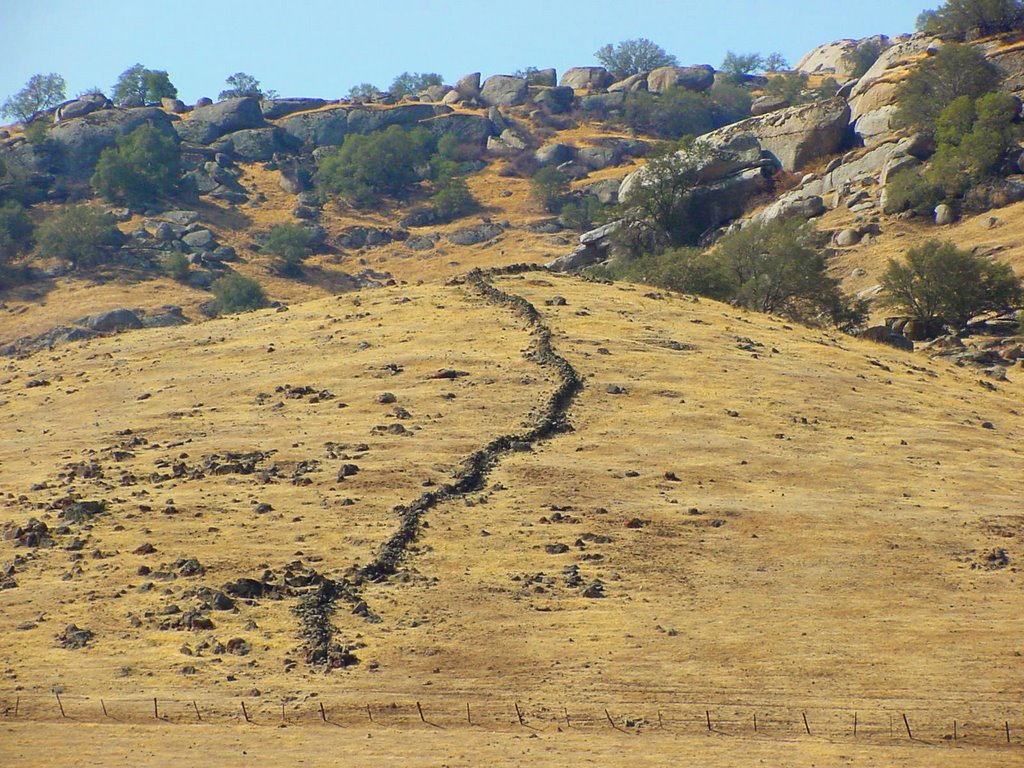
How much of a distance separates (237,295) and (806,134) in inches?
1295

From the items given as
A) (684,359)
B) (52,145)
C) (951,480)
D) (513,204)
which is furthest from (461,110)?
(951,480)

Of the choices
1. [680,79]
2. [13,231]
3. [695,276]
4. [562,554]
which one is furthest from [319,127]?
[562,554]

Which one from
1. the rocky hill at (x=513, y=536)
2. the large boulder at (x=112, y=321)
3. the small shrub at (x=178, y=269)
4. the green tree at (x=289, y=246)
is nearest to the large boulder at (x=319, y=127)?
the green tree at (x=289, y=246)

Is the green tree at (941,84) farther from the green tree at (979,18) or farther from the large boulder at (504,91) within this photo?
the large boulder at (504,91)

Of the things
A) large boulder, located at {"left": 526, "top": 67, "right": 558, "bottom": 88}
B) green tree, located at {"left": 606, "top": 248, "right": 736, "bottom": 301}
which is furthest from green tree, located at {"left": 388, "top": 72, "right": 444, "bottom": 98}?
green tree, located at {"left": 606, "top": 248, "right": 736, "bottom": 301}

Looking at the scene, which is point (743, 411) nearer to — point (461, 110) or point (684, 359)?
point (684, 359)

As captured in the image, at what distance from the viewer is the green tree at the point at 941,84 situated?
65.6m

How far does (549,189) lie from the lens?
83938 millimetres

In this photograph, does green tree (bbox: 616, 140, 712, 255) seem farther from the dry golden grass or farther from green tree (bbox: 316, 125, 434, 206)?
the dry golden grass

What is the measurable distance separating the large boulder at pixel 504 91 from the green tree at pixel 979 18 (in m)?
40.6

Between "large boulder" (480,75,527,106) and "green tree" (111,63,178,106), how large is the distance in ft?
92.3

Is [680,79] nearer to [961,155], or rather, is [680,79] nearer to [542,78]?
[542,78]

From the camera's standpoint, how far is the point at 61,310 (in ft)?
209

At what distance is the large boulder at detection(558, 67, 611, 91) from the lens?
120250mm
